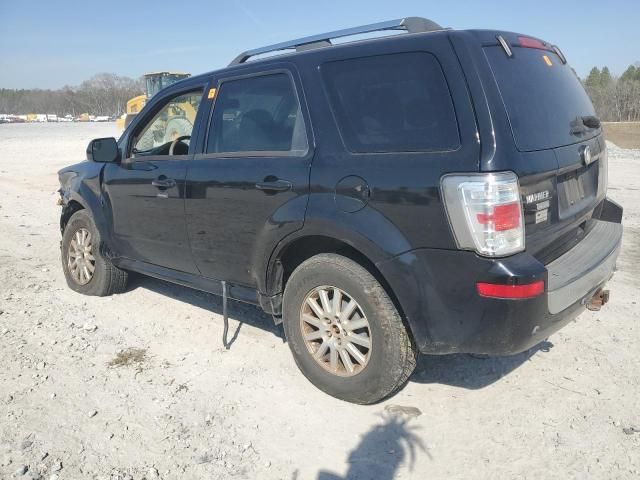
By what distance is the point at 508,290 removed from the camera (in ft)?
8.40

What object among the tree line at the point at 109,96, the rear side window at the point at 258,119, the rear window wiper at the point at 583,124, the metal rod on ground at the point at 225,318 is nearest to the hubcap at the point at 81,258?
the metal rod on ground at the point at 225,318

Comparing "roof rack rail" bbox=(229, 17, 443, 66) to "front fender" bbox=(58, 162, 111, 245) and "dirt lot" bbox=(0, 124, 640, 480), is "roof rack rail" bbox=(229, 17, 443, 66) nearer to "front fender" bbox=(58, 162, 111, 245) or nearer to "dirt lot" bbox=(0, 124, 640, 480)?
"front fender" bbox=(58, 162, 111, 245)

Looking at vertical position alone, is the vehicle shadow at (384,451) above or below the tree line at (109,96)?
below

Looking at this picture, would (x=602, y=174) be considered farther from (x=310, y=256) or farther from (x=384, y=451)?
(x=384, y=451)

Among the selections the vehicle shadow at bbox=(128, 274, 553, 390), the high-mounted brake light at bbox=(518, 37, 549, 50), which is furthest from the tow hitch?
the high-mounted brake light at bbox=(518, 37, 549, 50)

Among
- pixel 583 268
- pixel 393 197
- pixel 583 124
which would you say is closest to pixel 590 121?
pixel 583 124

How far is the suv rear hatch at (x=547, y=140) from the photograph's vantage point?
2.72 m

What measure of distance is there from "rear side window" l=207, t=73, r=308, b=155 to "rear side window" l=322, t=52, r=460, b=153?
0.33 meters

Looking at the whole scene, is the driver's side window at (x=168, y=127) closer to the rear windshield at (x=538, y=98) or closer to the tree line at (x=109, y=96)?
the rear windshield at (x=538, y=98)

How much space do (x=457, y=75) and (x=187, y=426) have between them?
238cm

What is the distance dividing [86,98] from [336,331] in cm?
11552

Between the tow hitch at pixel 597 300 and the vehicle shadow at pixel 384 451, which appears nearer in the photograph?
the vehicle shadow at pixel 384 451

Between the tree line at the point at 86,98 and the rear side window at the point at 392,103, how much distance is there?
307 ft

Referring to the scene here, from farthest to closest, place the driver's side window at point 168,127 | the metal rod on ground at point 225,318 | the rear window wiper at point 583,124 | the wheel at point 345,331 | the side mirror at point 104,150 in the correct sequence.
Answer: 1. the side mirror at point 104,150
2. the driver's side window at point 168,127
3. the metal rod on ground at point 225,318
4. the rear window wiper at point 583,124
5. the wheel at point 345,331
